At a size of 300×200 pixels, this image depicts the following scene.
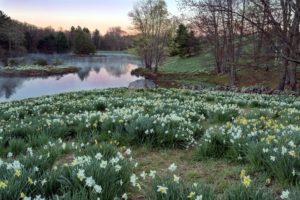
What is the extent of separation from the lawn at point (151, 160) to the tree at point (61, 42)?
384 feet

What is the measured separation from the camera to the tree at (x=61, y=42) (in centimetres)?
11718

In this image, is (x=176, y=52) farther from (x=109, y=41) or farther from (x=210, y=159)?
(x=109, y=41)

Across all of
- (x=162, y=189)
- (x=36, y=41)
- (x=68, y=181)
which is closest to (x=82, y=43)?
(x=36, y=41)

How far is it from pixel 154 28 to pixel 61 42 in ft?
236

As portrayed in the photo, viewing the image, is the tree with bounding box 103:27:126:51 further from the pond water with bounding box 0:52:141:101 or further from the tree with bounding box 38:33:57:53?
the pond water with bounding box 0:52:141:101

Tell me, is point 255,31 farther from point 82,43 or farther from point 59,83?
point 82,43

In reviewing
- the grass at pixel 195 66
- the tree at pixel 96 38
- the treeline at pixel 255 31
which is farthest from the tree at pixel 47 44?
the treeline at pixel 255 31

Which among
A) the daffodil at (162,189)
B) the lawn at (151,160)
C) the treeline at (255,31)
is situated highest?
the treeline at (255,31)

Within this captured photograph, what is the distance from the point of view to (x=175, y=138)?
470cm

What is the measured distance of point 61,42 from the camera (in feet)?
387

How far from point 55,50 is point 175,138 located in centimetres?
12183

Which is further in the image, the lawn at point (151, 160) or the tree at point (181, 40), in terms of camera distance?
the tree at point (181, 40)

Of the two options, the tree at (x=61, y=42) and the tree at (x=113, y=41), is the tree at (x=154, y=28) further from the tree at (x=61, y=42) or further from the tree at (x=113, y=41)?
the tree at (x=113, y=41)

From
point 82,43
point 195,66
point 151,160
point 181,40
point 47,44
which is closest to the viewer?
point 151,160
